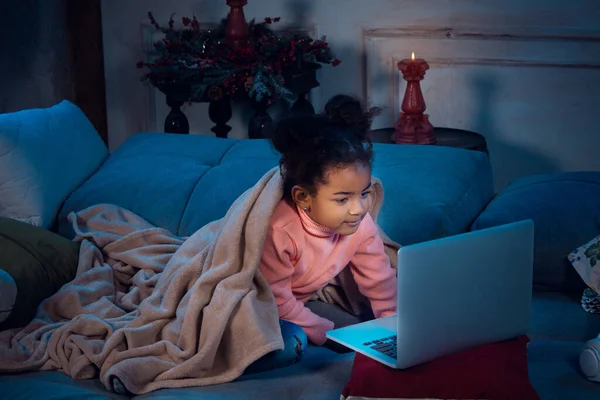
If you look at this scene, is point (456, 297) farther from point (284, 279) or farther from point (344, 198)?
point (284, 279)

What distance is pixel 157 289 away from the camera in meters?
1.87

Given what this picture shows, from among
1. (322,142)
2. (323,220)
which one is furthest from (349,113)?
(323,220)

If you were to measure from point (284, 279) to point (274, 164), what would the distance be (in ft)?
1.64

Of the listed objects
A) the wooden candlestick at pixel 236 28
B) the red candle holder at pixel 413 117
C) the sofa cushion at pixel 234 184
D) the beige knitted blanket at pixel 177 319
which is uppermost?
the wooden candlestick at pixel 236 28

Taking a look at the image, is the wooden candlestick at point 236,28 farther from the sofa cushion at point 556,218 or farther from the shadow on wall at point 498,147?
the sofa cushion at point 556,218

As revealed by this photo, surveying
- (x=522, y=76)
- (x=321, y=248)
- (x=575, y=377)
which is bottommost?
(x=575, y=377)

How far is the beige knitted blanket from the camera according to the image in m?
1.65

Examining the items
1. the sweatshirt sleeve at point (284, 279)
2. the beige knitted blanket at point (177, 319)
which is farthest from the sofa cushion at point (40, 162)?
the sweatshirt sleeve at point (284, 279)

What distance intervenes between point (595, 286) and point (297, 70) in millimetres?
1688

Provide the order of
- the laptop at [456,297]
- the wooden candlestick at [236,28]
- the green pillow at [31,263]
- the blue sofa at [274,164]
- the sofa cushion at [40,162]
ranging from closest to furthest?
1. the laptop at [456,297]
2. the blue sofa at [274,164]
3. the green pillow at [31,263]
4. the sofa cushion at [40,162]
5. the wooden candlestick at [236,28]

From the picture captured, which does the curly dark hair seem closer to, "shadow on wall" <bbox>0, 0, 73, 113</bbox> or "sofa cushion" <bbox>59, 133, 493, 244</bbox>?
"sofa cushion" <bbox>59, 133, 493, 244</bbox>

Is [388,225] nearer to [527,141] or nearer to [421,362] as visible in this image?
[421,362]

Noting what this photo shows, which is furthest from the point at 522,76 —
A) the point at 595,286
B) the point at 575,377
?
the point at 575,377

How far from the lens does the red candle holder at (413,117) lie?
284cm
